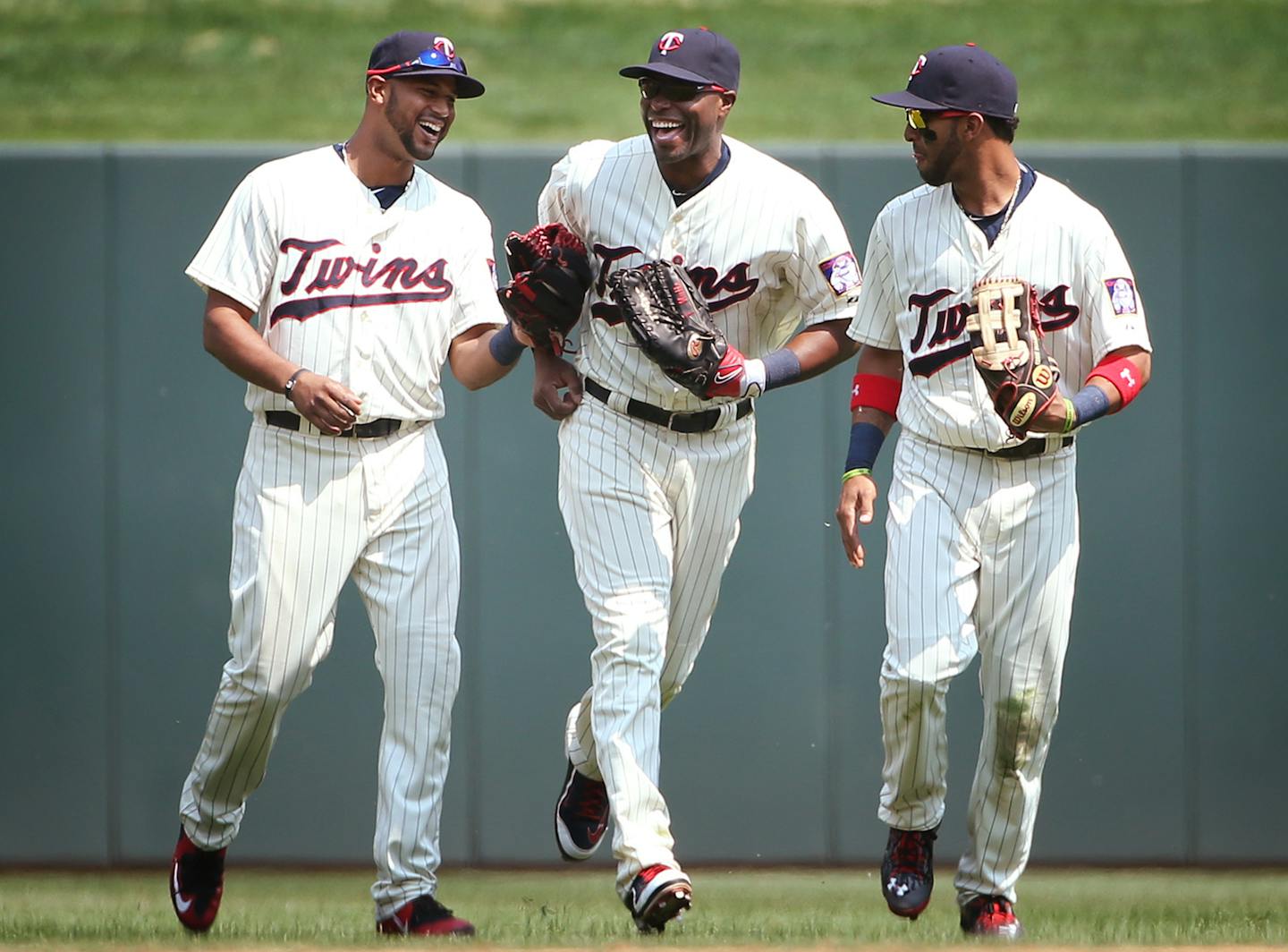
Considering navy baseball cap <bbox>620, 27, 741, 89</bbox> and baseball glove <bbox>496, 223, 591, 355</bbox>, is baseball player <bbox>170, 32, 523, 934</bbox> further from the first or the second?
navy baseball cap <bbox>620, 27, 741, 89</bbox>

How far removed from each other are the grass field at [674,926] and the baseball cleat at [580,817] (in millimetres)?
199

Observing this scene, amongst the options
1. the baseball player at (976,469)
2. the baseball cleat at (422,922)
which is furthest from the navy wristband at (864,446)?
the baseball cleat at (422,922)

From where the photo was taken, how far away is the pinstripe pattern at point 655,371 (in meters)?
4.08

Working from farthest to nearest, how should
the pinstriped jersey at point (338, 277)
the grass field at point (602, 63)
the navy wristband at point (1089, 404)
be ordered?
the grass field at point (602, 63), the pinstriped jersey at point (338, 277), the navy wristband at point (1089, 404)

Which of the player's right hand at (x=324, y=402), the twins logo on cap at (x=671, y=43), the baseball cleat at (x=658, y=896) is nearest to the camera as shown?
the baseball cleat at (x=658, y=896)

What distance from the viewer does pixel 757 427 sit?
6.02 meters

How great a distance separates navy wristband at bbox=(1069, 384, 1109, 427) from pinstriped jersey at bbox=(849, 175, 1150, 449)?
16cm

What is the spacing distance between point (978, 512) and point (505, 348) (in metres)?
1.20

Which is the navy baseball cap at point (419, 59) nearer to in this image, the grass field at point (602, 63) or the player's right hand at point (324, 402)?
the player's right hand at point (324, 402)

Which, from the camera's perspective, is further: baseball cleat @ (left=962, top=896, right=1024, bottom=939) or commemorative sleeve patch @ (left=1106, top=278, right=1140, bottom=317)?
baseball cleat @ (left=962, top=896, right=1024, bottom=939)

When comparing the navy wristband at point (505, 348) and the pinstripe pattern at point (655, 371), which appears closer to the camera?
the pinstripe pattern at point (655, 371)

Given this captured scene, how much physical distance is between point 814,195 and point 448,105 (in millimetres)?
920

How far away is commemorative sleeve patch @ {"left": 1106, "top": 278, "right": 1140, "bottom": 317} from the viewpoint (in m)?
3.96

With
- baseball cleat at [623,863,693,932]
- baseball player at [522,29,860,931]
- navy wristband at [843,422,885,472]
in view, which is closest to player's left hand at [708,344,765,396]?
baseball player at [522,29,860,931]
